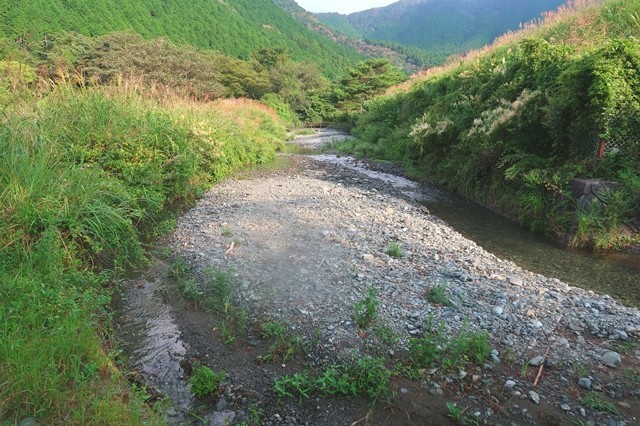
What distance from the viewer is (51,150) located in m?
4.83

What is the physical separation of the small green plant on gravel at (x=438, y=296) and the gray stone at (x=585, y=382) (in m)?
1.38

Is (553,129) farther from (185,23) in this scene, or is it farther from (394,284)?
(185,23)

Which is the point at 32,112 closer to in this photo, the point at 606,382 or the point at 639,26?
the point at 606,382

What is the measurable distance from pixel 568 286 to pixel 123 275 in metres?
6.16

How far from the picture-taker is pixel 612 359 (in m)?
3.56

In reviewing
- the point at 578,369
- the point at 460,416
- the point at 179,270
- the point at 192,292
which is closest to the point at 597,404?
the point at 578,369

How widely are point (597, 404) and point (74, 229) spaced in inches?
214

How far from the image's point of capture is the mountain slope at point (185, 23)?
5009cm

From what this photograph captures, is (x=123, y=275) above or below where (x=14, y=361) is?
below

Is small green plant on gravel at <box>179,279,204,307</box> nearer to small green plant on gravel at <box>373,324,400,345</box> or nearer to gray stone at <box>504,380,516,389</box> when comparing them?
small green plant on gravel at <box>373,324,400,345</box>

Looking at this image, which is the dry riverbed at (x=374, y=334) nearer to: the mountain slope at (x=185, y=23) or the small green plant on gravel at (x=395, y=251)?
the small green plant on gravel at (x=395, y=251)

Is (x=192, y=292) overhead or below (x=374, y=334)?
below

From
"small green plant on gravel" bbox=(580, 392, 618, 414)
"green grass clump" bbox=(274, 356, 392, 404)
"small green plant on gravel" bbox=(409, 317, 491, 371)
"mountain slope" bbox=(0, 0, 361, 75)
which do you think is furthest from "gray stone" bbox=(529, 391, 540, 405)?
"mountain slope" bbox=(0, 0, 361, 75)

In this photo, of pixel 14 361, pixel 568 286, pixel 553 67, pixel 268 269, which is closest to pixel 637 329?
pixel 568 286
